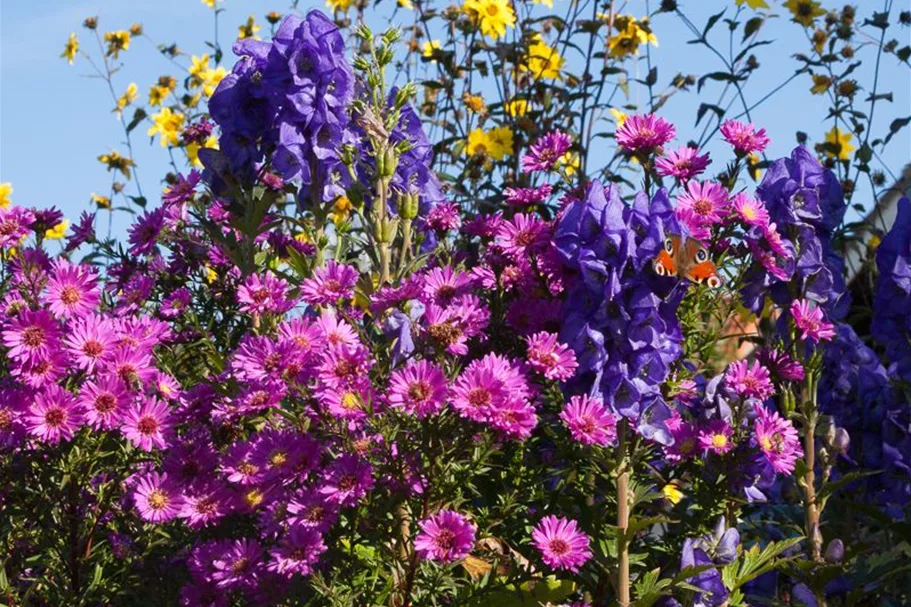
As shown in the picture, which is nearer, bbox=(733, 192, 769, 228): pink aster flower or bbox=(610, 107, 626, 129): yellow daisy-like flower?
bbox=(733, 192, 769, 228): pink aster flower

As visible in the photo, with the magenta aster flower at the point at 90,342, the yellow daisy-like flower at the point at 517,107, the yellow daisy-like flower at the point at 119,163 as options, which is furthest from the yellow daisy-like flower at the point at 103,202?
the magenta aster flower at the point at 90,342

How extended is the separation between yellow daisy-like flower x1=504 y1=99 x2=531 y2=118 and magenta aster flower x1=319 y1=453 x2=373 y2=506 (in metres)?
3.23

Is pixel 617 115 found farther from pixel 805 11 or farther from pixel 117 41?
pixel 117 41

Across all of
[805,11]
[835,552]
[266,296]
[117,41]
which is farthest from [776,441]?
[117,41]

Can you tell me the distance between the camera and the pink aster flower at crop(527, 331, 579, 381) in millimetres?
2451

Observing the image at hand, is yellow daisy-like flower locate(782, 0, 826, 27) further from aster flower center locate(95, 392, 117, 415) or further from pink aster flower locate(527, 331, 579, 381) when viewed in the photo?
aster flower center locate(95, 392, 117, 415)

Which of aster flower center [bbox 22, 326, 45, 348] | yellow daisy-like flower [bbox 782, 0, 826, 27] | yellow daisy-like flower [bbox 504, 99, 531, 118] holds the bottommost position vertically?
aster flower center [bbox 22, 326, 45, 348]

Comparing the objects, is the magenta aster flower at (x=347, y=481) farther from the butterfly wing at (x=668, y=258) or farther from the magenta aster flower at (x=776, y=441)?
the magenta aster flower at (x=776, y=441)

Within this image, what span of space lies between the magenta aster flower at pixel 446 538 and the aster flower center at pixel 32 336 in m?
0.95

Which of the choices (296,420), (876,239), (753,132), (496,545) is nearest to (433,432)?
(296,420)

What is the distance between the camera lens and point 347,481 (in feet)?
7.97

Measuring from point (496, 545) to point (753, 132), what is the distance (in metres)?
1.14

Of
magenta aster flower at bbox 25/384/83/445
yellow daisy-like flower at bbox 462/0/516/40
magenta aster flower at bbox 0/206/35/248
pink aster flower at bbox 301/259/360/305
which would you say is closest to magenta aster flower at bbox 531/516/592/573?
pink aster flower at bbox 301/259/360/305

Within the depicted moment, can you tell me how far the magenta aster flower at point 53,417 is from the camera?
8.68 ft
